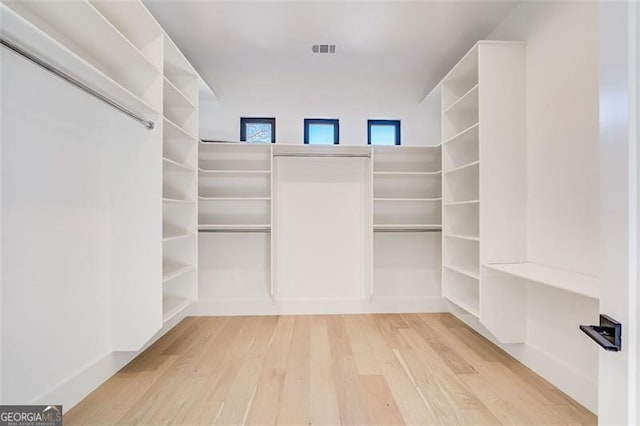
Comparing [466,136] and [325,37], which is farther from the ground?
[325,37]

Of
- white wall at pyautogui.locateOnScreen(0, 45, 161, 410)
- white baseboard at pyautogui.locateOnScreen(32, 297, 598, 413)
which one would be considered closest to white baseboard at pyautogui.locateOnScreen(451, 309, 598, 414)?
white baseboard at pyautogui.locateOnScreen(32, 297, 598, 413)

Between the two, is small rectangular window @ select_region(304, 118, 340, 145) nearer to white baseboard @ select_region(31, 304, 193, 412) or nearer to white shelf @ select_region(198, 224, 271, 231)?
white shelf @ select_region(198, 224, 271, 231)

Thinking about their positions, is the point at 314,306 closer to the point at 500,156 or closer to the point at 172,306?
the point at 172,306

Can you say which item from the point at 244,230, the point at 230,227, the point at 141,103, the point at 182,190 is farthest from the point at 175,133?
the point at 244,230

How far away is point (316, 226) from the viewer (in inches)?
128

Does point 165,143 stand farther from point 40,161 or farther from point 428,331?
point 428,331

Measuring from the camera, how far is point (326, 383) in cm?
186

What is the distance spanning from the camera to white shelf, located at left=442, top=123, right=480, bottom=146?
2314 millimetres

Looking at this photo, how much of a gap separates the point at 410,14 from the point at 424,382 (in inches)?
104

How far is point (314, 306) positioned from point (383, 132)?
216cm

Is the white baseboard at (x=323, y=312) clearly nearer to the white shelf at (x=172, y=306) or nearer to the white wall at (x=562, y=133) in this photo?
the white shelf at (x=172, y=306)

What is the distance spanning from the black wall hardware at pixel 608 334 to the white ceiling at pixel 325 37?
95.0 inches

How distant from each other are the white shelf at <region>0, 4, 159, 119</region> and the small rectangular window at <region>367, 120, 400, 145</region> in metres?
2.47

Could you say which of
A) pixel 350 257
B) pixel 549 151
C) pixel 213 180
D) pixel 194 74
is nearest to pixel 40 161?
pixel 194 74
